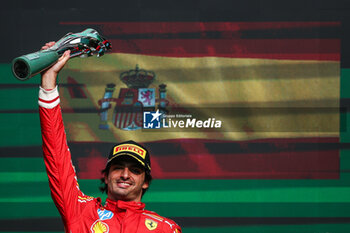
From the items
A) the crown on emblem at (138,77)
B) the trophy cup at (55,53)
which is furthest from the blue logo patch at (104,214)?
the crown on emblem at (138,77)

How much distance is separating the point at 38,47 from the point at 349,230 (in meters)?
2.86

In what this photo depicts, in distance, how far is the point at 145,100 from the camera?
12.0ft

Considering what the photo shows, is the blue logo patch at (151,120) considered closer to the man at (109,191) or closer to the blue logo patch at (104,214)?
the man at (109,191)

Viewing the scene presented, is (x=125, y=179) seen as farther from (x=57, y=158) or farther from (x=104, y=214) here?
(x=57, y=158)

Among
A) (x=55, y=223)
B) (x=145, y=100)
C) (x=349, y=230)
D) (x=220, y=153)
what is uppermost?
(x=145, y=100)

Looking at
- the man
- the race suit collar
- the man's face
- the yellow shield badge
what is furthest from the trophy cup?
the yellow shield badge

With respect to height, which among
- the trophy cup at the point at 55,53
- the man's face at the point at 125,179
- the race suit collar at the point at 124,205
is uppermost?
the trophy cup at the point at 55,53

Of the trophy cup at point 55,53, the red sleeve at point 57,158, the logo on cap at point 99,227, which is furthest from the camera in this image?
the logo on cap at point 99,227

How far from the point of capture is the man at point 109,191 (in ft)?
6.05

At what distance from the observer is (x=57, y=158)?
6.05 ft

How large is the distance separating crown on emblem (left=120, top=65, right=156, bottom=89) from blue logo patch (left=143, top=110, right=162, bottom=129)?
9.1 inches

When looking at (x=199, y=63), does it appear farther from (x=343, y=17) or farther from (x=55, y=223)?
(x=55, y=223)

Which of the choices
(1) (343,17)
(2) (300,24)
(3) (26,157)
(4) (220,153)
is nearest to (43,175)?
(3) (26,157)

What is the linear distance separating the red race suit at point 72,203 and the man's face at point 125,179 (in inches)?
1.5
